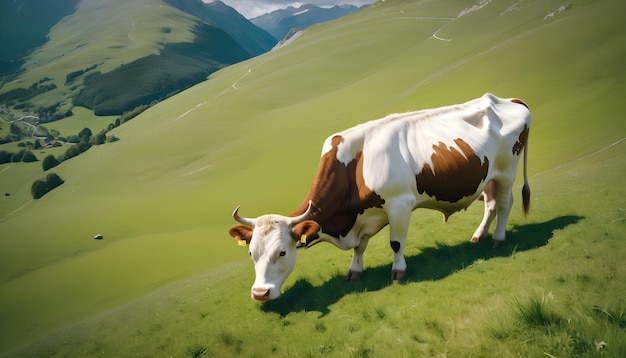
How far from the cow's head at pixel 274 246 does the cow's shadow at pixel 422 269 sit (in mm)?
1092

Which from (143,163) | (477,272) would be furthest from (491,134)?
(143,163)

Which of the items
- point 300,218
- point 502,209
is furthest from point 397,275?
point 502,209

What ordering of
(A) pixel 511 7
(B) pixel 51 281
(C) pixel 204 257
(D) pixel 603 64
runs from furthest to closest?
(A) pixel 511 7 < (D) pixel 603 64 < (B) pixel 51 281 < (C) pixel 204 257

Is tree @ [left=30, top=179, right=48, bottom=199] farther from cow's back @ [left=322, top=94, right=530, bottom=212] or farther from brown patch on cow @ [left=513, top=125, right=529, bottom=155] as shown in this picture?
brown patch on cow @ [left=513, top=125, right=529, bottom=155]

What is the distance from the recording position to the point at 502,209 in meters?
9.36

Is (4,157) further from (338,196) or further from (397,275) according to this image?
(397,275)

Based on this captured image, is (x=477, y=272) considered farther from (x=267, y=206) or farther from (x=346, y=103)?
(x=346, y=103)

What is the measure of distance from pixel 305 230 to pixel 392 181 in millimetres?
2170

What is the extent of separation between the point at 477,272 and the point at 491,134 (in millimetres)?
3458

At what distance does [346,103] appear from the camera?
60.8 meters

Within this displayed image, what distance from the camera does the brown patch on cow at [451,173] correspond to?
27.8 ft

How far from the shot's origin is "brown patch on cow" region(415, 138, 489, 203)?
846cm

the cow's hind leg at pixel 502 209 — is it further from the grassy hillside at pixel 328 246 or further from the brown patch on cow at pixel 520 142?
the brown patch on cow at pixel 520 142

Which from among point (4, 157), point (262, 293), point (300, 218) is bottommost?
point (4, 157)
